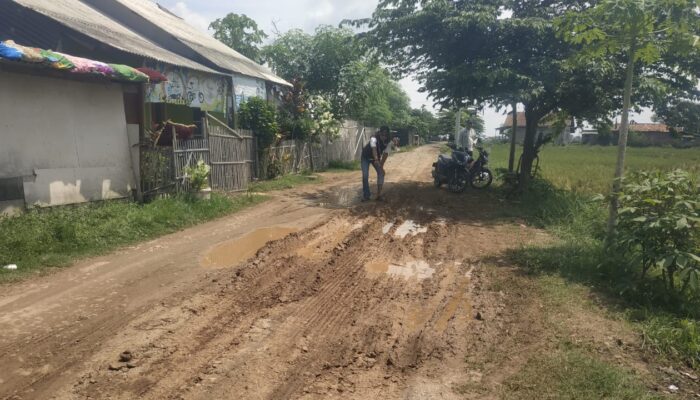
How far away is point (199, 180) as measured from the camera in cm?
954

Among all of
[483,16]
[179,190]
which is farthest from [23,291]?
[483,16]

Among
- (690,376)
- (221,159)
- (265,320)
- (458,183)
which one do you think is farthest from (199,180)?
(690,376)

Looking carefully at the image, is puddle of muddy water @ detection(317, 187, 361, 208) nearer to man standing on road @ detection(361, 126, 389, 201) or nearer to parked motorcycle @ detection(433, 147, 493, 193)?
man standing on road @ detection(361, 126, 389, 201)

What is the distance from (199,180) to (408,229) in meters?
4.50

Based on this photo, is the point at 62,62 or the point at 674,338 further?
the point at 62,62

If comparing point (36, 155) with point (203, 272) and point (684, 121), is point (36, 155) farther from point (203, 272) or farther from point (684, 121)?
point (684, 121)

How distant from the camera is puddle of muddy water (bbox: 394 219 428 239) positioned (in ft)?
25.6

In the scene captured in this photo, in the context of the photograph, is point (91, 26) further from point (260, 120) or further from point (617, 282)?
point (617, 282)

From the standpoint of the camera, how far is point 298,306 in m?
4.51

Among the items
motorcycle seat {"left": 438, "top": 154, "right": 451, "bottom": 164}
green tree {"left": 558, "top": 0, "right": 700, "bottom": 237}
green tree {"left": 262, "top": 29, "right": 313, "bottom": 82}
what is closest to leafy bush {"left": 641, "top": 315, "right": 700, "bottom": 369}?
green tree {"left": 558, "top": 0, "right": 700, "bottom": 237}

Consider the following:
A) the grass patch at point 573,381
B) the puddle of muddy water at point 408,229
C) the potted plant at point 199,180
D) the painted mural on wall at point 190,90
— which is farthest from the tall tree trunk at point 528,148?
the painted mural on wall at point 190,90

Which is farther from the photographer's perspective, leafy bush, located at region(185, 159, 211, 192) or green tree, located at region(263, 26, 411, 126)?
green tree, located at region(263, 26, 411, 126)

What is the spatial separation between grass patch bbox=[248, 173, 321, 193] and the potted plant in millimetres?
2348

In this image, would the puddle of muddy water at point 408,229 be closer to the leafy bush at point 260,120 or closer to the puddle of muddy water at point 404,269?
the puddle of muddy water at point 404,269
